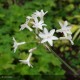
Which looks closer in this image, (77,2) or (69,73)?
(69,73)

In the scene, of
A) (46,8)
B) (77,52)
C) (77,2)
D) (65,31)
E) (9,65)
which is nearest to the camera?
(65,31)

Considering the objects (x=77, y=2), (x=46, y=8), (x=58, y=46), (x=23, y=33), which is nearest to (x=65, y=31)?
(x=23, y=33)

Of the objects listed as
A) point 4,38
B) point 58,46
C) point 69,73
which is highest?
point 4,38

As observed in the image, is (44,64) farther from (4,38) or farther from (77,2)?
(77,2)

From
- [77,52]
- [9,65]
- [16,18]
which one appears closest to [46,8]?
[16,18]

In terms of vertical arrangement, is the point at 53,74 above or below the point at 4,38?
below

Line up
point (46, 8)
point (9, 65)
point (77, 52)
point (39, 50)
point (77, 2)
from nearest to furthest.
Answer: point (9, 65), point (39, 50), point (77, 52), point (46, 8), point (77, 2)

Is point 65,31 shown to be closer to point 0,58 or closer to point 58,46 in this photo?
point 0,58
